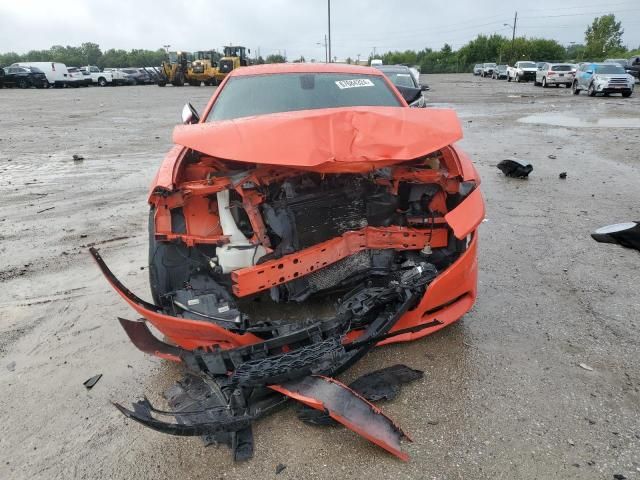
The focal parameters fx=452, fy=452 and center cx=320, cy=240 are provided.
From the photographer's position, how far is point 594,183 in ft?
21.3

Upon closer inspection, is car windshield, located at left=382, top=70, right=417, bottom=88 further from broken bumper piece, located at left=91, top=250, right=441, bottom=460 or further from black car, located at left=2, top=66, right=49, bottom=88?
black car, located at left=2, top=66, right=49, bottom=88

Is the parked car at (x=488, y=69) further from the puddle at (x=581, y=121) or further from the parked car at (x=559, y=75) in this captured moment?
the puddle at (x=581, y=121)

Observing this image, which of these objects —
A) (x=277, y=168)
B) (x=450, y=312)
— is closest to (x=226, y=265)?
(x=277, y=168)

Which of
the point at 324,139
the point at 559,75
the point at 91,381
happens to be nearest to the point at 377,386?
the point at 324,139

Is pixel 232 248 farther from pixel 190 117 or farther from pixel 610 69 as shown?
pixel 610 69

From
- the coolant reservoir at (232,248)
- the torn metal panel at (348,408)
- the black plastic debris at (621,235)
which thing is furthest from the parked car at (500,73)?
the torn metal panel at (348,408)

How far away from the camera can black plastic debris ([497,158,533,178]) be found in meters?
6.80

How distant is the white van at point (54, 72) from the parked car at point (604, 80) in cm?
3571

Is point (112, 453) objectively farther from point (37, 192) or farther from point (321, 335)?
point (37, 192)

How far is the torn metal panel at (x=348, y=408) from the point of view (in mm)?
2010

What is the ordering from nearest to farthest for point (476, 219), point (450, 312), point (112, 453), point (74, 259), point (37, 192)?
point (112, 453) < point (476, 219) < point (450, 312) < point (74, 259) < point (37, 192)

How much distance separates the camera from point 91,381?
8.49 ft

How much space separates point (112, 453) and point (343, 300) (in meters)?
1.43

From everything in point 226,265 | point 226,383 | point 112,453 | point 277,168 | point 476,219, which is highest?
point 277,168
